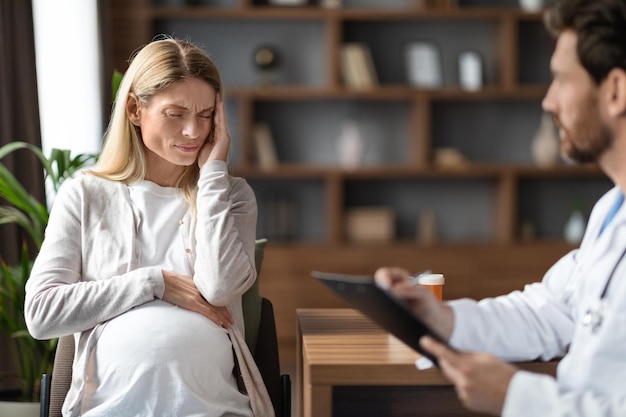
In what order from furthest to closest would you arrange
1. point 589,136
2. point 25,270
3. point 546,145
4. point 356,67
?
point 546,145 < point 356,67 < point 25,270 < point 589,136

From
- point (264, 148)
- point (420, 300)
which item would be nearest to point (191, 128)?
point (420, 300)

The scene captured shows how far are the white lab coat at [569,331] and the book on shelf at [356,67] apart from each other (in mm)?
3711

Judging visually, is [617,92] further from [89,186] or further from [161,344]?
[89,186]

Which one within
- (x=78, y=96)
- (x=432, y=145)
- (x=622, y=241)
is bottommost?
(x=432, y=145)

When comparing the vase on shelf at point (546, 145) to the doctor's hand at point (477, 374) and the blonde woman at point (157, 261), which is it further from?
the doctor's hand at point (477, 374)

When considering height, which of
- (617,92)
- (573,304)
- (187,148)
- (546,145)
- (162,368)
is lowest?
(546,145)

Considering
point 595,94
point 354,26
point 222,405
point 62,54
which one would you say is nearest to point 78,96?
point 62,54

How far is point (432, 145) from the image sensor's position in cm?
579

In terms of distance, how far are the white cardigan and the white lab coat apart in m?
0.57

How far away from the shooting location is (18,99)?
358 cm

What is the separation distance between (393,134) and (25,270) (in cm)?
314

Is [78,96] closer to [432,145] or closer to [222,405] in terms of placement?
[432,145]

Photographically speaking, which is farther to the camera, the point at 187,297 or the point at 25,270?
the point at 25,270

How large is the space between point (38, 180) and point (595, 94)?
259 centimetres
